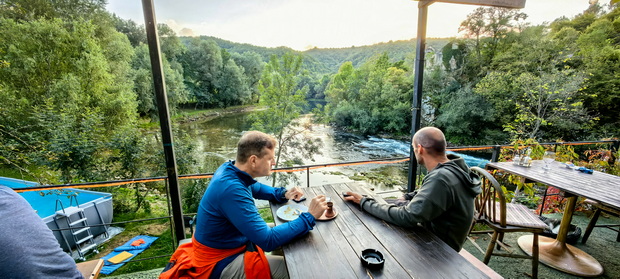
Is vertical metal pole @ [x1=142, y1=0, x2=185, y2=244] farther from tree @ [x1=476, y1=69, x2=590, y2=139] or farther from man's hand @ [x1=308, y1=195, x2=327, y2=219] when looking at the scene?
tree @ [x1=476, y1=69, x2=590, y2=139]

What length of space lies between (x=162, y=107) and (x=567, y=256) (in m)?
4.01

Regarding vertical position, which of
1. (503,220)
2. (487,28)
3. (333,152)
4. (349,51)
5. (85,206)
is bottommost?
→ (333,152)

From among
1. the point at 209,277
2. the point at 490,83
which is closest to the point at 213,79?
the point at 490,83

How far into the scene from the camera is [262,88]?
14062 mm

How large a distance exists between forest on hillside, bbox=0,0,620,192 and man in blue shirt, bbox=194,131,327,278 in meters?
5.48

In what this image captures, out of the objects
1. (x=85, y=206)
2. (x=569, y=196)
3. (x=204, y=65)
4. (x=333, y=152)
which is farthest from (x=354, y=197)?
(x=204, y=65)

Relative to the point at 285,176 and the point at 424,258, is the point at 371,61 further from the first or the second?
the point at 424,258

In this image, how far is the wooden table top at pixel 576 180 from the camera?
192 cm

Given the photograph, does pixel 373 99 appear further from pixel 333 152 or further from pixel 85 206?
pixel 85 206

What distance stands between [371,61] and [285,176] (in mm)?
26852

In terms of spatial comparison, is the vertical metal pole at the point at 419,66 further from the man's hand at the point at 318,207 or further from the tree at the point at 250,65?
the tree at the point at 250,65

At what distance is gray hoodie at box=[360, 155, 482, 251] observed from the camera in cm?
135

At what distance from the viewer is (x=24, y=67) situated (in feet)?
31.3

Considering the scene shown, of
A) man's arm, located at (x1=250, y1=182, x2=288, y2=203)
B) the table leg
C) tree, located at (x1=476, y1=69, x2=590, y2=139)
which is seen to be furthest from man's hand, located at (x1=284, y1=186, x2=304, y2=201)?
tree, located at (x1=476, y1=69, x2=590, y2=139)
